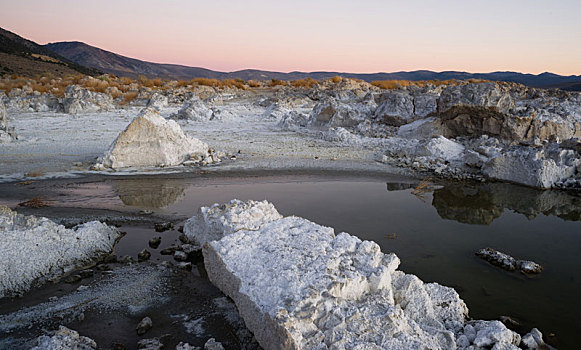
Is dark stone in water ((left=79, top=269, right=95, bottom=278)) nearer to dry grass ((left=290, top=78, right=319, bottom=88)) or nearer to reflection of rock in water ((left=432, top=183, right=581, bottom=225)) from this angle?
reflection of rock in water ((left=432, top=183, right=581, bottom=225))

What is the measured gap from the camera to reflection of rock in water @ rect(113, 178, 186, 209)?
20.5ft

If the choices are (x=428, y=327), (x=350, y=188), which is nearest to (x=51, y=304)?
(x=428, y=327)

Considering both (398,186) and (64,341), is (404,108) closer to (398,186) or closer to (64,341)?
(398,186)

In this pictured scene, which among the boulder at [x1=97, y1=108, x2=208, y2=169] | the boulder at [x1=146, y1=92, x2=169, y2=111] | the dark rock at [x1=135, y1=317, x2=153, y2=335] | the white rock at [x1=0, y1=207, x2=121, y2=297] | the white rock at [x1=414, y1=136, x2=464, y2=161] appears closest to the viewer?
the dark rock at [x1=135, y1=317, x2=153, y2=335]

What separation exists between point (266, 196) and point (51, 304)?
3.70 metres

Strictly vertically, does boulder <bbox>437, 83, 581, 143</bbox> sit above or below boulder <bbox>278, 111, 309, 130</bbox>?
above

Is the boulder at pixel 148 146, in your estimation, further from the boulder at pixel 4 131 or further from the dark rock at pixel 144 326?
the dark rock at pixel 144 326

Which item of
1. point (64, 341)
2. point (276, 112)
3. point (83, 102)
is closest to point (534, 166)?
point (64, 341)

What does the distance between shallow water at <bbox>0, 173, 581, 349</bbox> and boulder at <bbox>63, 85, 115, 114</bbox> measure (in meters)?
7.83

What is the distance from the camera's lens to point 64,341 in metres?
2.78

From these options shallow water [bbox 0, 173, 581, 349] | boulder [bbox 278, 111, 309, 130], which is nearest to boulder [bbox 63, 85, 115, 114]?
boulder [bbox 278, 111, 309, 130]

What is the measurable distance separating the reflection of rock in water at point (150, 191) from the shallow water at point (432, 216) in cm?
2

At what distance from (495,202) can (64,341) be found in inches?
263

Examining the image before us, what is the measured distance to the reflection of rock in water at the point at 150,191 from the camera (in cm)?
625
